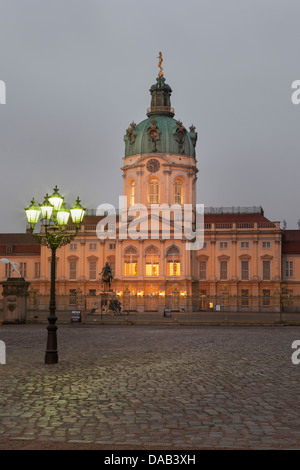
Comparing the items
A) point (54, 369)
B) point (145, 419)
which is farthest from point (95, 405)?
point (54, 369)

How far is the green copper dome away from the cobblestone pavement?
2408 inches

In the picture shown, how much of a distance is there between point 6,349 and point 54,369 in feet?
18.2

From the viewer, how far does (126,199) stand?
80750 mm

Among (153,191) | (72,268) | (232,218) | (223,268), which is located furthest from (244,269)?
(72,268)

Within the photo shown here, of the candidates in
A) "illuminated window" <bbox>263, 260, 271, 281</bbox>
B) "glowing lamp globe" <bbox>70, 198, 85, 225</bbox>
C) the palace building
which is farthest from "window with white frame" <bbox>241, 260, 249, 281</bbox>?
"glowing lamp globe" <bbox>70, 198, 85, 225</bbox>

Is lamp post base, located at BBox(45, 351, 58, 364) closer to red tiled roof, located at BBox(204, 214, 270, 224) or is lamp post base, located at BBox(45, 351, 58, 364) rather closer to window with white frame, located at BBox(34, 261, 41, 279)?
window with white frame, located at BBox(34, 261, 41, 279)

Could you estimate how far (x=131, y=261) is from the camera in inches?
2972

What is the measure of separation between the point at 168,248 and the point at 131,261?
17.8 ft

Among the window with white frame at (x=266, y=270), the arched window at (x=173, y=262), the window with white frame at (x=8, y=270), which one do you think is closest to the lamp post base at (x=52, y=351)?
the arched window at (x=173, y=262)

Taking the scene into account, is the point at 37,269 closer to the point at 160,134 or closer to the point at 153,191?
the point at 153,191

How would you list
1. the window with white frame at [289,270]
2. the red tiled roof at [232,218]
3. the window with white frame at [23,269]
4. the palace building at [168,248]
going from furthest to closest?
the window with white frame at [23,269] < the red tiled roof at [232,218] < the window with white frame at [289,270] < the palace building at [168,248]

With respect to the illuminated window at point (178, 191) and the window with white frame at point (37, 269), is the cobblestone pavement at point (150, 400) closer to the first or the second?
the illuminated window at point (178, 191)

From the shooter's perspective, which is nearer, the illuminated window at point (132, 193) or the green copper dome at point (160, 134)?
the green copper dome at point (160, 134)

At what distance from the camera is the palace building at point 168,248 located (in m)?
74.4
